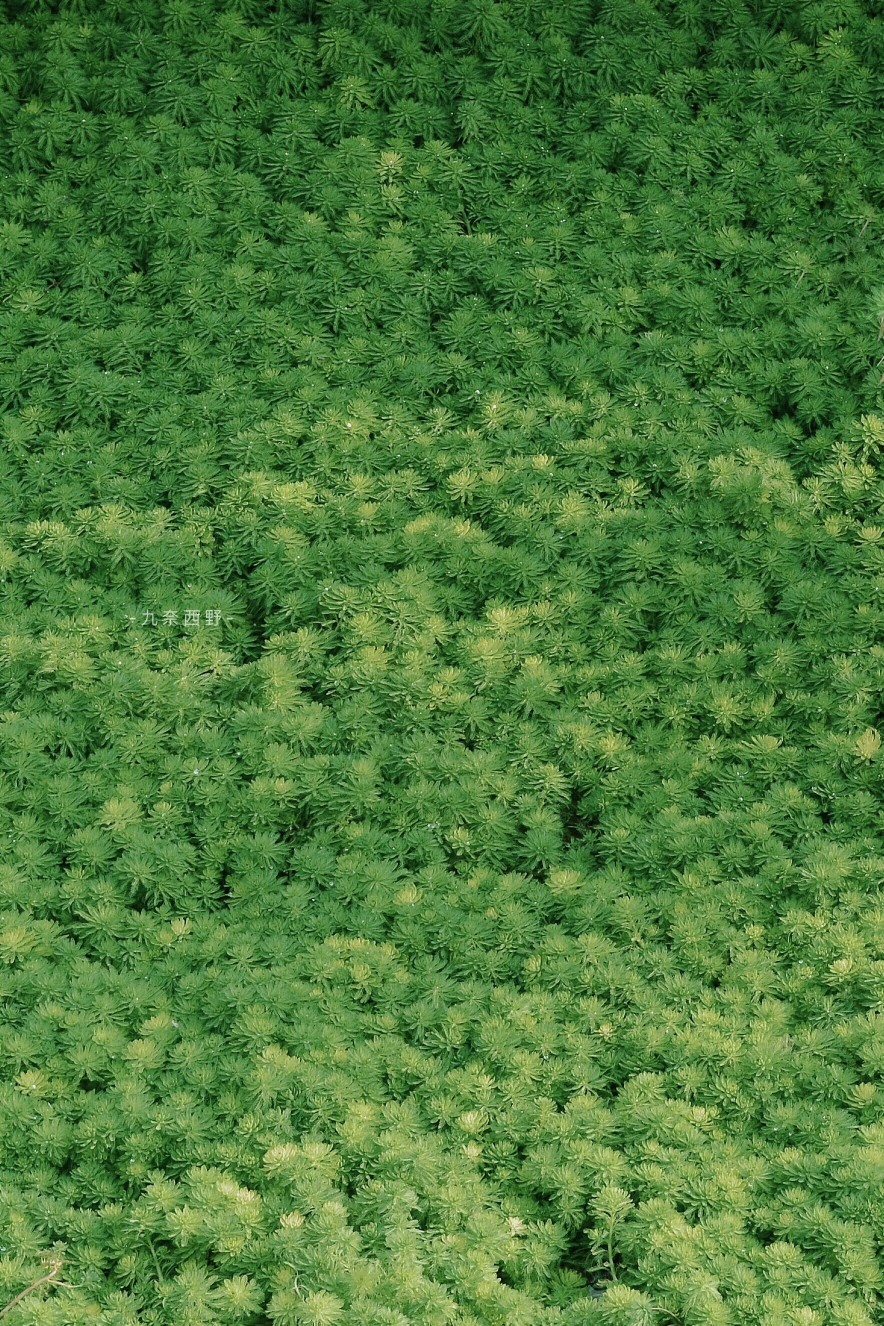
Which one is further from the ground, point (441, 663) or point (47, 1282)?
point (441, 663)

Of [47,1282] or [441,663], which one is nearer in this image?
[47,1282]

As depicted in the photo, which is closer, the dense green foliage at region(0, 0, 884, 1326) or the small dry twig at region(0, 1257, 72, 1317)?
the small dry twig at region(0, 1257, 72, 1317)

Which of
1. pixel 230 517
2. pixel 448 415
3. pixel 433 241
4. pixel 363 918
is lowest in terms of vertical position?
pixel 363 918

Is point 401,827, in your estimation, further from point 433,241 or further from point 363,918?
point 433,241

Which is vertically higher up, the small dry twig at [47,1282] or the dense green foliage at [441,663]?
the dense green foliage at [441,663]

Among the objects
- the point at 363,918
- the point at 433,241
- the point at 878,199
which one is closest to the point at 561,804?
the point at 363,918

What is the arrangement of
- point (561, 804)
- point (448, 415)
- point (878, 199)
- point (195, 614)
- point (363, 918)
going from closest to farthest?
point (363, 918)
point (561, 804)
point (195, 614)
point (448, 415)
point (878, 199)

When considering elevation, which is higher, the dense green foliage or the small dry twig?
the dense green foliage

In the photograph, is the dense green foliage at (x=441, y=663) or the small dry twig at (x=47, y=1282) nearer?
the small dry twig at (x=47, y=1282)
